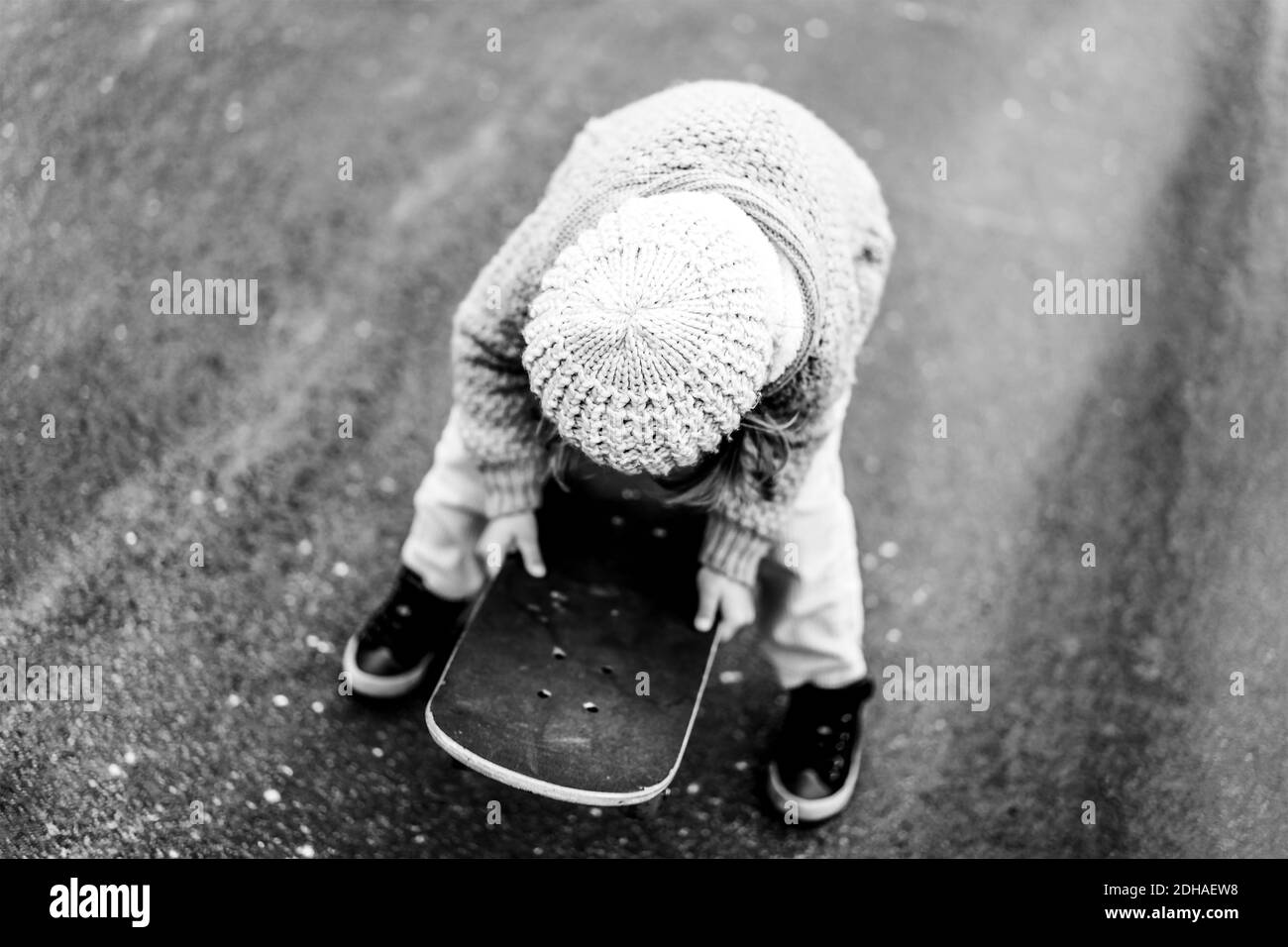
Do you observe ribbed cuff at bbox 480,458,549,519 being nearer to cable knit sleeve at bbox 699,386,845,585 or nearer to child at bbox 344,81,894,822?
child at bbox 344,81,894,822

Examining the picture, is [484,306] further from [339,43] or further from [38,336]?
[339,43]

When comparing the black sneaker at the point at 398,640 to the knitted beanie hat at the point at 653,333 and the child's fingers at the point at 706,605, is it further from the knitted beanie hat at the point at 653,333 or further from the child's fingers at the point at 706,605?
the knitted beanie hat at the point at 653,333

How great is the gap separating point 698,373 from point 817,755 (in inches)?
36.4

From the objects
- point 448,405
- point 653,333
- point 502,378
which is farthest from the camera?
point 448,405

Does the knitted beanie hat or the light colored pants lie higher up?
the knitted beanie hat

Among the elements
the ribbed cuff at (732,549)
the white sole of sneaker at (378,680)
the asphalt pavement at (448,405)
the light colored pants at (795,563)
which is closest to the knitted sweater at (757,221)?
the ribbed cuff at (732,549)

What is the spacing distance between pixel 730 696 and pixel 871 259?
81 cm

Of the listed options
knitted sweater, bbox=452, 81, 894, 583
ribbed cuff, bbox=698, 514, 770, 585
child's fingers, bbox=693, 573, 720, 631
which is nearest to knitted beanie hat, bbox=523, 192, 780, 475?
knitted sweater, bbox=452, 81, 894, 583

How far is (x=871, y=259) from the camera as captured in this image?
1.51 metres

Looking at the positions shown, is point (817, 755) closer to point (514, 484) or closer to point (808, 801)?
point (808, 801)

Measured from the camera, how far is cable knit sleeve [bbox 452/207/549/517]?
4.65 ft

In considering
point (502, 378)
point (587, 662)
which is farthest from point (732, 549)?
Result: point (502, 378)

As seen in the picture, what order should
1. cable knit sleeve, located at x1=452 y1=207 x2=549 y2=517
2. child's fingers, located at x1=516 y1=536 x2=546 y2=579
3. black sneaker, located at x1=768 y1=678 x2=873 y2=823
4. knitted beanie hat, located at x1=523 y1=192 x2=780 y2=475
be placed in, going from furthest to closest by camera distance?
black sneaker, located at x1=768 y1=678 x2=873 y2=823
child's fingers, located at x1=516 y1=536 x2=546 y2=579
cable knit sleeve, located at x1=452 y1=207 x2=549 y2=517
knitted beanie hat, located at x1=523 y1=192 x2=780 y2=475

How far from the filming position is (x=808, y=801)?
6.11 feet
